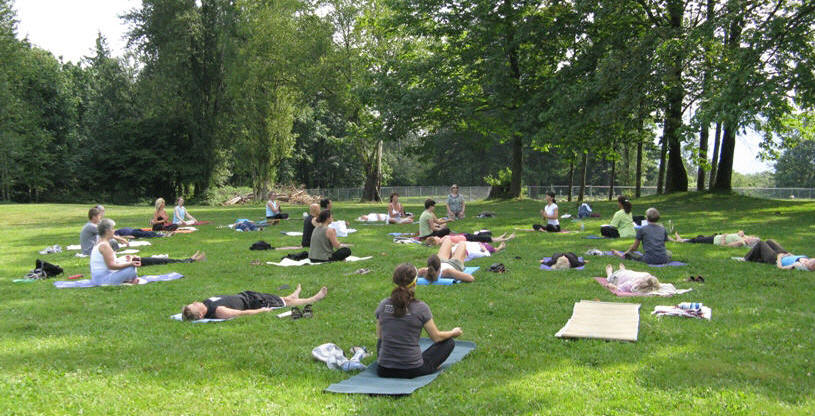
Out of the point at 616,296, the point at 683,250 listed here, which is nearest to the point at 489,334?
the point at 616,296

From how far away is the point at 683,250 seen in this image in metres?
13.6

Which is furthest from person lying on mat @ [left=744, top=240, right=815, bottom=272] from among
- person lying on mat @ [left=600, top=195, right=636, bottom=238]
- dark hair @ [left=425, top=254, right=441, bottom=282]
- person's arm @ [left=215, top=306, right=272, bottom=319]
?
person's arm @ [left=215, top=306, right=272, bottom=319]

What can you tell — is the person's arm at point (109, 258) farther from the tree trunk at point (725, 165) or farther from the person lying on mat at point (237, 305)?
the tree trunk at point (725, 165)

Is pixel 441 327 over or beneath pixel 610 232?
beneath

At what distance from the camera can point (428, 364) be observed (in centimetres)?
597

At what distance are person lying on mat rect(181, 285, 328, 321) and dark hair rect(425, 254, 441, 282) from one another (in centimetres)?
195

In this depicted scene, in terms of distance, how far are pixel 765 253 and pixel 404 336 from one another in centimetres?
929

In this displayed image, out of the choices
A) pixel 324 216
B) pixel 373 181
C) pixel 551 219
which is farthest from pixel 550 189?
pixel 324 216

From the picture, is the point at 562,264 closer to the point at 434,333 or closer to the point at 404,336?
the point at 434,333

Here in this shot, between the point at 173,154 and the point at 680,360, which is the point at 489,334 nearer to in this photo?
the point at 680,360

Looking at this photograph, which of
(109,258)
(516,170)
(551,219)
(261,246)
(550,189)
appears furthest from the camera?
(550,189)

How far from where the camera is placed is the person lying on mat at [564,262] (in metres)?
11.5

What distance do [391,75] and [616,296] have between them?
77.7ft

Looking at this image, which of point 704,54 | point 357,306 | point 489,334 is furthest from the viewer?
point 704,54
